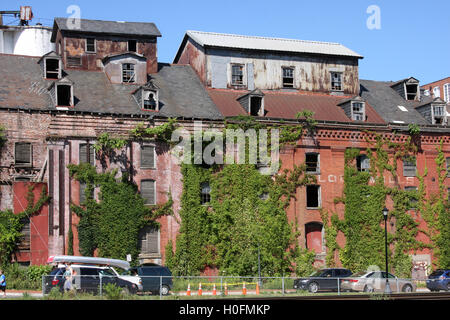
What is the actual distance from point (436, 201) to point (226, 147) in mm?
16046

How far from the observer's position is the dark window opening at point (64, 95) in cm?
4138

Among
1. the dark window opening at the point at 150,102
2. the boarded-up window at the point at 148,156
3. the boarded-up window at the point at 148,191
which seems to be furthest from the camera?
the dark window opening at the point at 150,102

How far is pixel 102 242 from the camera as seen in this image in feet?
129

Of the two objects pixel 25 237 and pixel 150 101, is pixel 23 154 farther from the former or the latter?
pixel 150 101

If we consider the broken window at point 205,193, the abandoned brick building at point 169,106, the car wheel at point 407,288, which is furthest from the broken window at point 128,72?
the car wheel at point 407,288

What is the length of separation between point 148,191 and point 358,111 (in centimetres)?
1683

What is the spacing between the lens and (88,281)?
27.1m

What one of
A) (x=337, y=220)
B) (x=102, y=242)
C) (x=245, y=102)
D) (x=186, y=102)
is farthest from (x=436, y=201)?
(x=102, y=242)

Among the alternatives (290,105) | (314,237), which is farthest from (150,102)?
(314,237)

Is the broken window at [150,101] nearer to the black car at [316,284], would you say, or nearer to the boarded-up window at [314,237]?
the boarded-up window at [314,237]

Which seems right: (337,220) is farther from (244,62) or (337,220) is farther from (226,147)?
(244,62)

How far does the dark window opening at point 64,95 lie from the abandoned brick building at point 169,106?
0.08 meters

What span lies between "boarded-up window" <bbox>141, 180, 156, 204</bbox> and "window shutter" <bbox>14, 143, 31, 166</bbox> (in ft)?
23.1

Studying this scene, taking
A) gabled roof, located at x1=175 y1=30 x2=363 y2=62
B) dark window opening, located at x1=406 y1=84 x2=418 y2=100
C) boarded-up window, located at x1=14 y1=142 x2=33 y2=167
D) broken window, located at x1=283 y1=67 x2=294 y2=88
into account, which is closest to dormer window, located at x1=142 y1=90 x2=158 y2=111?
gabled roof, located at x1=175 y1=30 x2=363 y2=62
